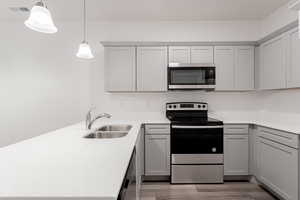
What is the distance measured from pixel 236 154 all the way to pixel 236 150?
0.06 m

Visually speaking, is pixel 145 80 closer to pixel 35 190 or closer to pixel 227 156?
pixel 227 156

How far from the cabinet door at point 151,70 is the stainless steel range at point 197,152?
73 centimetres

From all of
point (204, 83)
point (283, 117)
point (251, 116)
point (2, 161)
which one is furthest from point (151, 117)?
point (2, 161)

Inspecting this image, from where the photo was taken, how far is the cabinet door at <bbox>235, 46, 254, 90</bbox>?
11.8 feet

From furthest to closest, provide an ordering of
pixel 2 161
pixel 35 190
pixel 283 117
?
pixel 283 117 < pixel 2 161 < pixel 35 190

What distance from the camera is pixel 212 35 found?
12.5ft

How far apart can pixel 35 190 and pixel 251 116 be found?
12.1ft

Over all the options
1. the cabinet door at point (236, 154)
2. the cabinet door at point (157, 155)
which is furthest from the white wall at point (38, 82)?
the cabinet door at point (236, 154)

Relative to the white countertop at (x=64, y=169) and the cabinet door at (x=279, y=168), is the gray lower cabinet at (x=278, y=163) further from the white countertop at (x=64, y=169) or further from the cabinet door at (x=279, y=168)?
the white countertop at (x=64, y=169)

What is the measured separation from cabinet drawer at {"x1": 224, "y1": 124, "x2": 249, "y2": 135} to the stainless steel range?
14 centimetres

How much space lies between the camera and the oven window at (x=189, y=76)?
3525 mm

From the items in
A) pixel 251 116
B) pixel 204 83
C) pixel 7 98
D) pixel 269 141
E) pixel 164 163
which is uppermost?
pixel 204 83

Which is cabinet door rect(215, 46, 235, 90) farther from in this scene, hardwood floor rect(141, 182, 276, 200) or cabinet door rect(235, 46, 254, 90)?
hardwood floor rect(141, 182, 276, 200)

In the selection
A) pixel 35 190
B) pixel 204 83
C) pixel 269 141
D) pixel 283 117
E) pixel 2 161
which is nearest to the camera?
pixel 35 190
